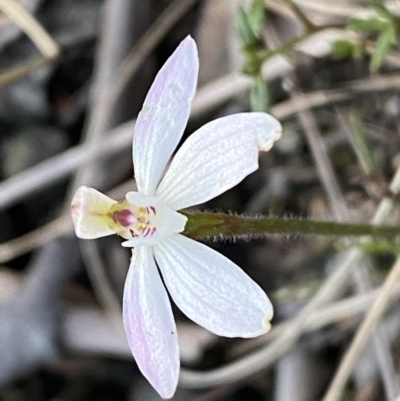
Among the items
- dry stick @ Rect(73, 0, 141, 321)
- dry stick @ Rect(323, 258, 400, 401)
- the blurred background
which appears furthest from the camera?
dry stick @ Rect(73, 0, 141, 321)

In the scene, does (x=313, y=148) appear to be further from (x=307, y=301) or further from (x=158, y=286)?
(x=158, y=286)

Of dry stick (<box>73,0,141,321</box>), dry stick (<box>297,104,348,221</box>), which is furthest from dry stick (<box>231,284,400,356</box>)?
dry stick (<box>73,0,141,321</box>)

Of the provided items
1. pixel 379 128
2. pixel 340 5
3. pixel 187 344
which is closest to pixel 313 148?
pixel 379 128

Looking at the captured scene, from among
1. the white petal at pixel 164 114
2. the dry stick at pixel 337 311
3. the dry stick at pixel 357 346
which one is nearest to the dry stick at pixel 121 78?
the dry stick at pixel 337 311

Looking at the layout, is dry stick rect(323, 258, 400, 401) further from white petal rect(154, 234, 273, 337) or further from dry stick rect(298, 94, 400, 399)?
white petal rect(154, 234, 273, 337)

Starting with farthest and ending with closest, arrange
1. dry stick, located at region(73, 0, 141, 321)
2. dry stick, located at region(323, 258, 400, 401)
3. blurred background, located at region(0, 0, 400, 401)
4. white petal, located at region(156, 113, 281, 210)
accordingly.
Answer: dry stick, located at region(73, 0, 141, 321) < blurred background, located at region(0, 0, 400, 401) < dry stick, located at region(323, 258, 400, 401) < white petal, located at region(156, 113, 281, 210)

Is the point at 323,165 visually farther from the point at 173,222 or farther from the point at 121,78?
the point at 173,222

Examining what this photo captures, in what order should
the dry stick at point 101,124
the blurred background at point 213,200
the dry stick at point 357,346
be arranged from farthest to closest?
the dry stick at point 101,124, the blurred background at point 213,200, the dry stick at point 357,346

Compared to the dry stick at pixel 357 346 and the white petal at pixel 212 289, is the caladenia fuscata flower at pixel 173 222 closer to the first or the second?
the white petal at pixel 212 289
